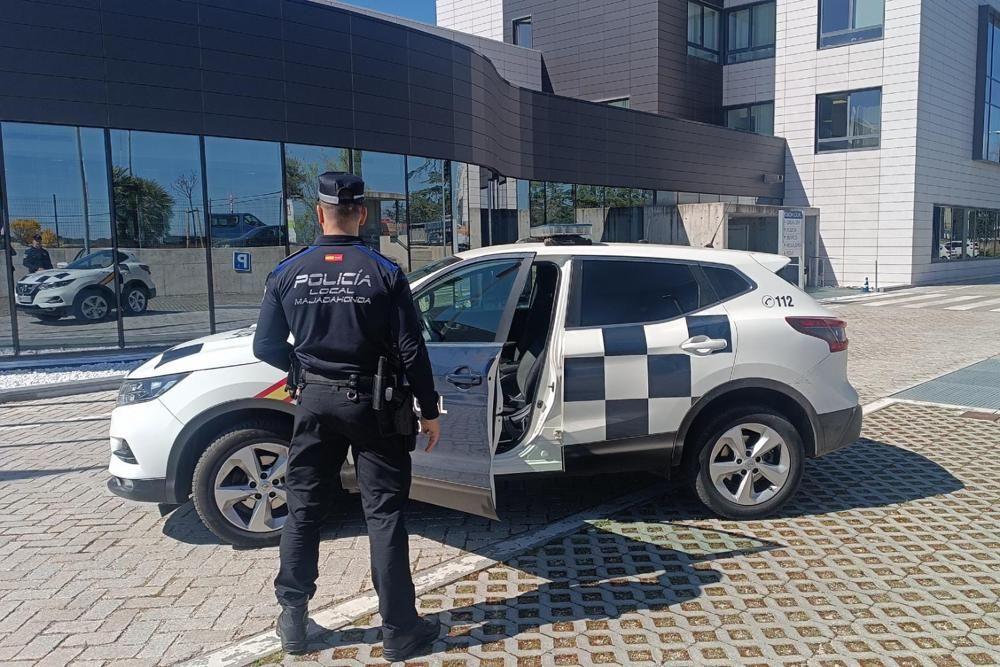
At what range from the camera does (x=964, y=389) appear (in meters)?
8.39

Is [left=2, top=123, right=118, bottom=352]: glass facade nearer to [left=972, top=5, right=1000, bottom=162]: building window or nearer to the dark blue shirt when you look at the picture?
the dark blue shirt

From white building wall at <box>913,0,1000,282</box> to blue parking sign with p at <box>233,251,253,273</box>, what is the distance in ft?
72.4

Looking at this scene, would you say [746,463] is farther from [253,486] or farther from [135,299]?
[135,299]

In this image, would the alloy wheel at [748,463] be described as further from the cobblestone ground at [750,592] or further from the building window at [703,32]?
the building window at [703,32]

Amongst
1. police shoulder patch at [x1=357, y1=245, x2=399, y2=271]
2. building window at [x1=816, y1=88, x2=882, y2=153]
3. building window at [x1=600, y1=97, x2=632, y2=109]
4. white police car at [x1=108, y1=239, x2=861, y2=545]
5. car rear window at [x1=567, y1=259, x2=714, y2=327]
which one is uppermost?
building window at [x1=600, y1=97, x2=632, y2=109]

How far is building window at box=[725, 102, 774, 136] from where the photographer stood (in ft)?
93.6

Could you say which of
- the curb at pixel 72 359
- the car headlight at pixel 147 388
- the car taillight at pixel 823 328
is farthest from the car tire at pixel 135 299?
the car taillight at pixel 823 328

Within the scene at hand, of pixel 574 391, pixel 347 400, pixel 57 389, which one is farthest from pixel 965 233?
pixel 347 400

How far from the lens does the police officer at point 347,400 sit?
3.05 metres

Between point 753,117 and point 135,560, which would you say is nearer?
point 135,560

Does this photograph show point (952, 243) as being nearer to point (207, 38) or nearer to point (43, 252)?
point (207, 38)

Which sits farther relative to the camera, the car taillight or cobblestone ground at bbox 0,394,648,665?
the car taillight

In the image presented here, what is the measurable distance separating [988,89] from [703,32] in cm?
1070

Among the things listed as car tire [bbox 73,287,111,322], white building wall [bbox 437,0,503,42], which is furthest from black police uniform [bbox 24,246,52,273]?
white building wall [bbox 437,0,503,42]
